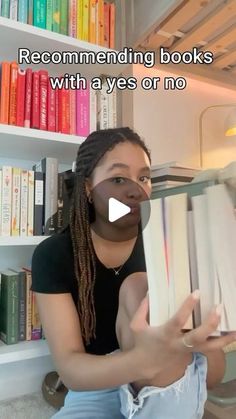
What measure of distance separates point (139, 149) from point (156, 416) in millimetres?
411

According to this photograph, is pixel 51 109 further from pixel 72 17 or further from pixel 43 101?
pixel 72 17

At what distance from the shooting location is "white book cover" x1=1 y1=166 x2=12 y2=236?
83cm

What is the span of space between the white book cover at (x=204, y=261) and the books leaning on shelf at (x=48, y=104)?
66 centimetres

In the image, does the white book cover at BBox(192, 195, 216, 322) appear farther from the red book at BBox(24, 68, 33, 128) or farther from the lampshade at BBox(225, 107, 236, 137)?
the lampshade at BBox(225, 107, 236, 137)

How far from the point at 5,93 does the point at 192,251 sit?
707mm

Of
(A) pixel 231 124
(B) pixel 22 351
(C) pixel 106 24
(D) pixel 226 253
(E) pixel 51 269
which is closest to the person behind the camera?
(D) pixel 226 253

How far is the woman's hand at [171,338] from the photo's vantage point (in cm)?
33

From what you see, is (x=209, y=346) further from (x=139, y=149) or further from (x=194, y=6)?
(x=194, y=6)

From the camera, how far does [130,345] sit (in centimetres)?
44

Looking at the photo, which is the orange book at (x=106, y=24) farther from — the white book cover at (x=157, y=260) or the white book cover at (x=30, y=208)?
the white book cover at (x=157, y=260)

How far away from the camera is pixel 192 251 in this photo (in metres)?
0.34

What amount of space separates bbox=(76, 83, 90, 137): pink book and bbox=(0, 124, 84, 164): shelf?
0.03 meters

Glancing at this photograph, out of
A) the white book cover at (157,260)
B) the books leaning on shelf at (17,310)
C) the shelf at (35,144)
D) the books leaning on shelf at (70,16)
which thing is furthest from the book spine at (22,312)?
the books leaning on shelf at (70,16)

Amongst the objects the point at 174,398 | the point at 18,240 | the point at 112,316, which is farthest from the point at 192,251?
the point at 18,240
